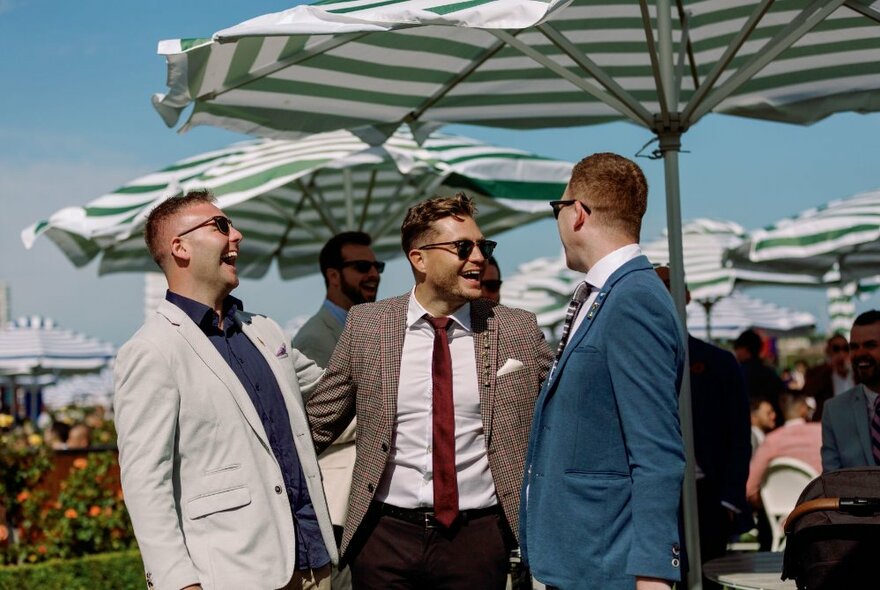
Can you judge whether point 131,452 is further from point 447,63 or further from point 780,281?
point 780,281

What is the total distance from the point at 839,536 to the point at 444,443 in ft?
3.71

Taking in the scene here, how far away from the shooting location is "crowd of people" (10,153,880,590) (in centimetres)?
274

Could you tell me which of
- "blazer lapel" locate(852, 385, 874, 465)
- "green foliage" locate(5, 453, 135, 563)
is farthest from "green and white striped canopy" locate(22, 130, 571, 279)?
"blazer lapel" locate(852, 385, 874, 465)

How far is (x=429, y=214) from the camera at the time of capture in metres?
3.65

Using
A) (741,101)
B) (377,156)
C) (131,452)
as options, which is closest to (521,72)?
(741,101)

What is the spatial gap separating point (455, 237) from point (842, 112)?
267 centimetres

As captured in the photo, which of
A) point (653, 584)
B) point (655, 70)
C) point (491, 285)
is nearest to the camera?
point (653, 584)

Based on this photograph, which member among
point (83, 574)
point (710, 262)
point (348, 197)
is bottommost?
point (83, 574)

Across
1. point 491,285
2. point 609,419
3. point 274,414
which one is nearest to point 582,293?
point 609,419

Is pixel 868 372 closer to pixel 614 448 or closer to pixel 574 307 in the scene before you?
pixel 574 307

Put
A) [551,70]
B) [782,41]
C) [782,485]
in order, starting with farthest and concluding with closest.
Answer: [782,485]
[551,70]
[782,41]

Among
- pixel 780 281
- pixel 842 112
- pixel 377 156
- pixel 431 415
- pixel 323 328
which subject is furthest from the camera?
pixel 780 281

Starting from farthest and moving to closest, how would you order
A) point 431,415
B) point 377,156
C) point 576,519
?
point 377,156 → point 431,415 → point 576,519

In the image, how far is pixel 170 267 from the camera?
3188mm
